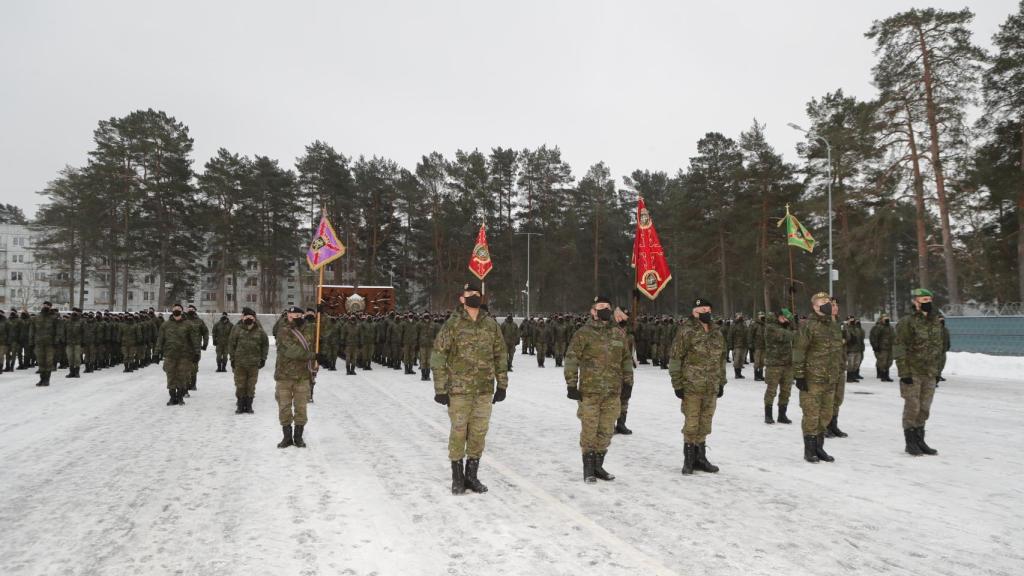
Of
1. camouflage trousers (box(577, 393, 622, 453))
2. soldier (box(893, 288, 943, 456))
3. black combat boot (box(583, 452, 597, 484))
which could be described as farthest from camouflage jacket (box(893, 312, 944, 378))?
black combat boot (box(583, 452, 597, 484))

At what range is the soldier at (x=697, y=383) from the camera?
21.6 feet

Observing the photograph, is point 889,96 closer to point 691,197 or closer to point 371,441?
point 691,197

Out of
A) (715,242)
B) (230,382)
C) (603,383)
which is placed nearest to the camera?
(603,383)

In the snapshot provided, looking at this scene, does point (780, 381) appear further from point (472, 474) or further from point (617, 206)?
point (617, 206)

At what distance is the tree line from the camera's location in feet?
93.7

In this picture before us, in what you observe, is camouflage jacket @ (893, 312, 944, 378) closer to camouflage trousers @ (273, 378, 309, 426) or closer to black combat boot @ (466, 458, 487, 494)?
black combat boot @ (466, 458, 487, 494)

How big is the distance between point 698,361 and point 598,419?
4.41 feet

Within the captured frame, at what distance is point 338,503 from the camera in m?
5.41

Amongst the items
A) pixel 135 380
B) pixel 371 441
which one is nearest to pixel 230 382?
pixel 135 380

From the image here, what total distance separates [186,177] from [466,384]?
55889 mm

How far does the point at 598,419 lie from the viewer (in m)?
6.27

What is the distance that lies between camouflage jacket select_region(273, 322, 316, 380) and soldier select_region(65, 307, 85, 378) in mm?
11341

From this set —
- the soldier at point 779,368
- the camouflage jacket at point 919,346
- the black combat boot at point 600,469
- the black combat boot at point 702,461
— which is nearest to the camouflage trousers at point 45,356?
the black combat boot at point 600,469

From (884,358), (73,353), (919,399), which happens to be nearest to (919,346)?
(919,399)
